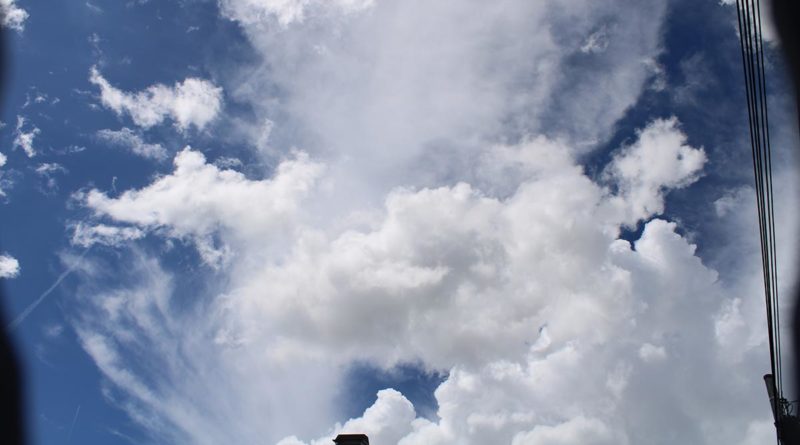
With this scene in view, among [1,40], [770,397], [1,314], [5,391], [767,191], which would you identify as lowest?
[5,391]

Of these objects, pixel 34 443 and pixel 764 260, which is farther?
pixel 764 260

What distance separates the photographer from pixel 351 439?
26.9 metres

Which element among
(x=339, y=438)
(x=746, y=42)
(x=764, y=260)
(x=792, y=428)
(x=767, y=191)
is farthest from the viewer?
(x=339, y=438)

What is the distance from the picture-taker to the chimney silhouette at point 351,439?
88.0 feet

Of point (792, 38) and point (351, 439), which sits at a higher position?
point (351, 439)

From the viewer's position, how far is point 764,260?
12.0 m

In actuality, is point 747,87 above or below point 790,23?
above

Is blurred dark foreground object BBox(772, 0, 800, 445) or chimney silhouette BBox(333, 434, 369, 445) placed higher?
chimney silhouette BBox(333, 434, 369, 445)

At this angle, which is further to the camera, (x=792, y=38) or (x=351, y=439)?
(x=351, y=439)

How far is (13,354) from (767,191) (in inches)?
468

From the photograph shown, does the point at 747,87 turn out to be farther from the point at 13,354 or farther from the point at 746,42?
the point at 13,354

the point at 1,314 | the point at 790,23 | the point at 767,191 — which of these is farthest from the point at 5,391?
the point at 767,191

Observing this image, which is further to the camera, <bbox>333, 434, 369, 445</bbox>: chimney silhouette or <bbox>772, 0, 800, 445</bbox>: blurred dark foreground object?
<bbox>333, 434, 369, 445</bbox>: chimney silhouette

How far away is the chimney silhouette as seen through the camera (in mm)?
26812
